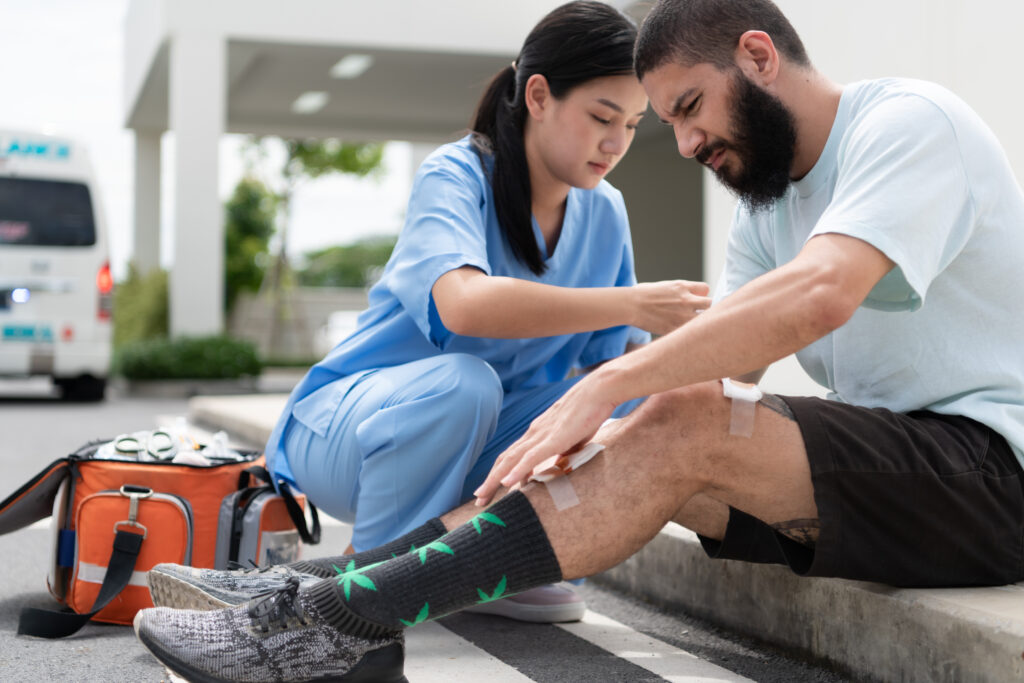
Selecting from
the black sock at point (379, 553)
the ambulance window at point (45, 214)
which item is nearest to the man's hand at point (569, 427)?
the black sock at point (379, 553)

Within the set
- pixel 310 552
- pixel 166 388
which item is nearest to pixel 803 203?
pixel 310 552

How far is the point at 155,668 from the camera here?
2.32 m

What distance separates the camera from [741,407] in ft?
6.32

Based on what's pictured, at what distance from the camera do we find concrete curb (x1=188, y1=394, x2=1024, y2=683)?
1.91 metres

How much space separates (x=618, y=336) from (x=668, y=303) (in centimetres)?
52

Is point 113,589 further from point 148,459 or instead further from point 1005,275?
point 1005,275

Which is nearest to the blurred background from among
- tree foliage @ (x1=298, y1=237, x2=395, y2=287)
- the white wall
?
the white wall

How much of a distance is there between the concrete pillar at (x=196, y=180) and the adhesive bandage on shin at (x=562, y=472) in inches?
440

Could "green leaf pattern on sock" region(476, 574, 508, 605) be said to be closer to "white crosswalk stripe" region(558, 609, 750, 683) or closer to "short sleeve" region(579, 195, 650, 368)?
"white crosswalk stripe" region(558, 609, 750, 683)

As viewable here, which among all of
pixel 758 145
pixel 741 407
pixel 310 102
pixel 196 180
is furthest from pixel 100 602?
pixel 310 102

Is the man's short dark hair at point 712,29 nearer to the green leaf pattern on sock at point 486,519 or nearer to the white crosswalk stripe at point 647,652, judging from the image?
the green leaf pattern on sock at point 486,519

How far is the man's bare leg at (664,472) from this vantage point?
191 cm

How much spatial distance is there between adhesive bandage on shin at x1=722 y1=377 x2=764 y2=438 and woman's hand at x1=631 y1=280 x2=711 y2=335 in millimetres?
637

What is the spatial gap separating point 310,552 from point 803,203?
218cm
